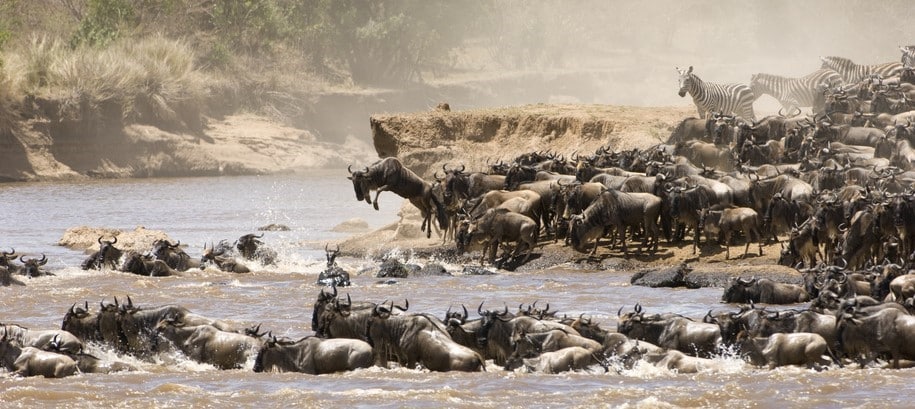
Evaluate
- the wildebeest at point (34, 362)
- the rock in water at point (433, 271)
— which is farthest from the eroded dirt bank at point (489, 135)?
the wildebeest at point (34, 362)

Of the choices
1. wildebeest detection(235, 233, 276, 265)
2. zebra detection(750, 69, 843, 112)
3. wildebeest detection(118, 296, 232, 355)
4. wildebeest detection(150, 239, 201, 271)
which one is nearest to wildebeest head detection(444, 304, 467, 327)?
wildebeest detection(118, 296, 232, 355)

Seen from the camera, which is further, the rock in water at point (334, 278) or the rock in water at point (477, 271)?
the rock in water at point (477, 271)

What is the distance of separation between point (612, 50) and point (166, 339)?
6641 centimetres

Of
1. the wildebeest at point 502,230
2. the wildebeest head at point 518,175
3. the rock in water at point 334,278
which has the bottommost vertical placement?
the rock in water at point 334,278

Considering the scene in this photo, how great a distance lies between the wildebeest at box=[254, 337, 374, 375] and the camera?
11570 millimetres

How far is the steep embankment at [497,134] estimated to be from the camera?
26.4 m

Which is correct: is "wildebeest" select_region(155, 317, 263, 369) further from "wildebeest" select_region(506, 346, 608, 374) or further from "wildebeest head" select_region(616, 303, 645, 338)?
"wildebeest head" select_region(616, 303, 645, 338)

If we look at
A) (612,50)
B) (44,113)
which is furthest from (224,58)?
(612,50)

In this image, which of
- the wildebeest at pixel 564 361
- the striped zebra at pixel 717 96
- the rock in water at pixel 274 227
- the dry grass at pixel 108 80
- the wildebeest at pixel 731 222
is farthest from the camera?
the dry grass at pixel 108 80

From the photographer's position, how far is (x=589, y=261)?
62.4 feet

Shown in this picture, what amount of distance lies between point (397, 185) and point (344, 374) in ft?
33.4

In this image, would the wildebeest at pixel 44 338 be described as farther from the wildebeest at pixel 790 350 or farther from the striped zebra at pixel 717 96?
the striped zebra at pixel 717 96

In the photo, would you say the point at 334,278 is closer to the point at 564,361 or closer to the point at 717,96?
Answer: the point at 564,361

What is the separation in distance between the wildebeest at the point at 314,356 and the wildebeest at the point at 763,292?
4.95 metres
